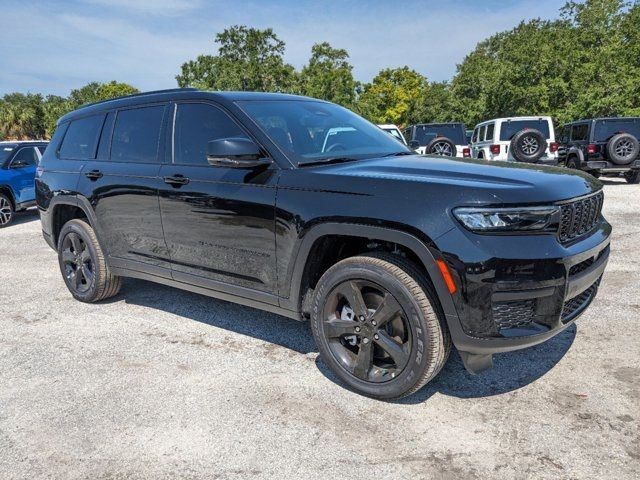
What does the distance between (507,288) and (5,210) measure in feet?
36.4

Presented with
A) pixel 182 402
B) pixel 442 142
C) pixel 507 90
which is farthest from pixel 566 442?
pixel 507 90

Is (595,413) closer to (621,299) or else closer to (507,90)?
(621,299)

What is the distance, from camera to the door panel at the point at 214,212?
320 cm

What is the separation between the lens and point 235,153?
9.90ft

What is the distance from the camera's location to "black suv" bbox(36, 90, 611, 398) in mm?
2439

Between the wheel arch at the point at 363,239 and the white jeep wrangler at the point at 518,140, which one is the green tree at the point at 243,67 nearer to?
the white jeep wrangler at the point at 518,140

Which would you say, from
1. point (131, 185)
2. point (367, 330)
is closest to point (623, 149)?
point (367, 330)

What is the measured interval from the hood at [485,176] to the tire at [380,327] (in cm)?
49

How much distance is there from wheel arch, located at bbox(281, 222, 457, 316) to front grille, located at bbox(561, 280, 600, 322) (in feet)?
2.04

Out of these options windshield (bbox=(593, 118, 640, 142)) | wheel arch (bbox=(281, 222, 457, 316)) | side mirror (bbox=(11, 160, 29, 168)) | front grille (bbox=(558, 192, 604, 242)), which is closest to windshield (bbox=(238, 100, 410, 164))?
wheel arch (bbox=(281, 222, 457, 316))

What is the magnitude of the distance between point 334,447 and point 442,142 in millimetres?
11882

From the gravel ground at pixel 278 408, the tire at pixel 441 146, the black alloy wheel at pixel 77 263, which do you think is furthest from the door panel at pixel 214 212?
the tire at pixel 441 146

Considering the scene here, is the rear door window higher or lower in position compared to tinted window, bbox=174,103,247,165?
lower

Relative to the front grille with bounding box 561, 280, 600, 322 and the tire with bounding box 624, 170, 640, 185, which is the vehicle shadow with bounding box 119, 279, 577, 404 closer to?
the front grille with bounding box 561, 280, 600, 322
